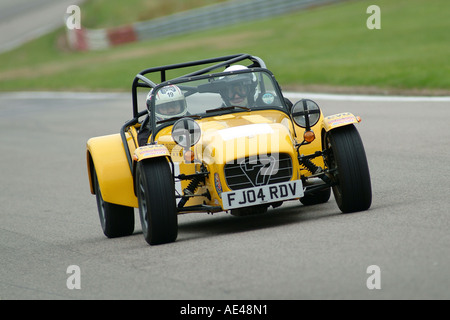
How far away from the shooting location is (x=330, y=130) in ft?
26.6

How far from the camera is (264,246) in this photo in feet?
23.1

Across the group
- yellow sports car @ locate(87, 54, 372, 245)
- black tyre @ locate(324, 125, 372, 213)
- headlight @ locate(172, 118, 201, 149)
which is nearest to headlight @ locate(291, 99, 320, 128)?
yellow sports car @ locate(87, 54, 372, 245)

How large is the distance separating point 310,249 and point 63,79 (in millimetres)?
24792

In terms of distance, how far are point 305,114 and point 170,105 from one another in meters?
1.37

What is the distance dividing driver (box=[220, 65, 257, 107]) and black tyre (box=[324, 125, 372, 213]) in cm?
128

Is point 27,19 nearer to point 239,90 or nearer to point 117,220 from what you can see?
point 117,220

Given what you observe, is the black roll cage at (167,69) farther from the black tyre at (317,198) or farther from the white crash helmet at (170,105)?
the black tyre at (317,198)

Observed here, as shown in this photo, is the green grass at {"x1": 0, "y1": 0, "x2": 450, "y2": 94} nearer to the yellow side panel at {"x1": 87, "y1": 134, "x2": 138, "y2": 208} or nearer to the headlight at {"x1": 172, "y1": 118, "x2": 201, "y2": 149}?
the yellow side panel at {"x1": 87, "y1": 134, "x2": 138, "y2": 208}

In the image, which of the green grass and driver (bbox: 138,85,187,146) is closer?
driver (bbox: 138,85,187,146)

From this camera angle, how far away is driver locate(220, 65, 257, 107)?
29.7 feet

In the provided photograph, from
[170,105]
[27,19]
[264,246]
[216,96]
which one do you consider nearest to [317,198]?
[216,96]
